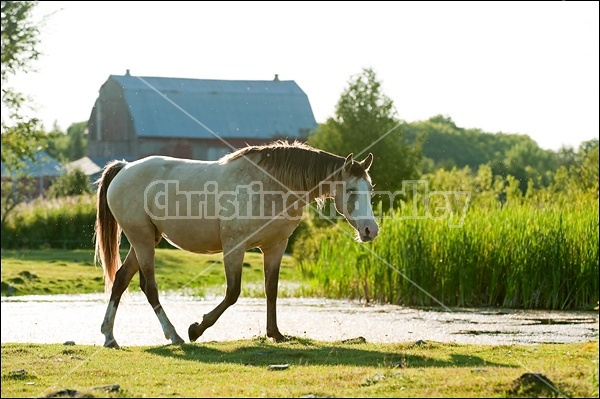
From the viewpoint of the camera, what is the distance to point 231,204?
352 inches

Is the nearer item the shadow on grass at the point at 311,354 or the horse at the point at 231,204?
the shadow on grass at the point at 311,354

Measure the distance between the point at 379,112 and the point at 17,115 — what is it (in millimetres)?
9675

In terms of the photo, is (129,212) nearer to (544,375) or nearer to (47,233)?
(544,375)

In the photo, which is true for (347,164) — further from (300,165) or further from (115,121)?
(115,121)

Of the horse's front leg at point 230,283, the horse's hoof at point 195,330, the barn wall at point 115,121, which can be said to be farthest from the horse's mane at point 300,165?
the barn wall at point 115,121

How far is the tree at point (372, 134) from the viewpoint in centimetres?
2358

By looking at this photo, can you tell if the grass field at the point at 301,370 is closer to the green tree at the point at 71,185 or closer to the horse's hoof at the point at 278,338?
the horse's hoof at the point at 278,338

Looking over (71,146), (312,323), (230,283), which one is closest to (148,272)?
(230,283)

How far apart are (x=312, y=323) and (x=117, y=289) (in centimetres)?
305

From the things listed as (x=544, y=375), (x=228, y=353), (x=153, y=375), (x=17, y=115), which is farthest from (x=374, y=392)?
Answer: (x=17, y=115)

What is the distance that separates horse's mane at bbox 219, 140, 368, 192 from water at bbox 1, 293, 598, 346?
2.01m

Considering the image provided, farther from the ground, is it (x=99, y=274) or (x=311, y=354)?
(x=311, y=354)

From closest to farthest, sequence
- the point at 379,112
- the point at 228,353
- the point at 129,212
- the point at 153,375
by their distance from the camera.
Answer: the point at 153,375 < the point at 228,353 < the point at 129,212 < the point at 379,112

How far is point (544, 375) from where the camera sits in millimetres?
5684
